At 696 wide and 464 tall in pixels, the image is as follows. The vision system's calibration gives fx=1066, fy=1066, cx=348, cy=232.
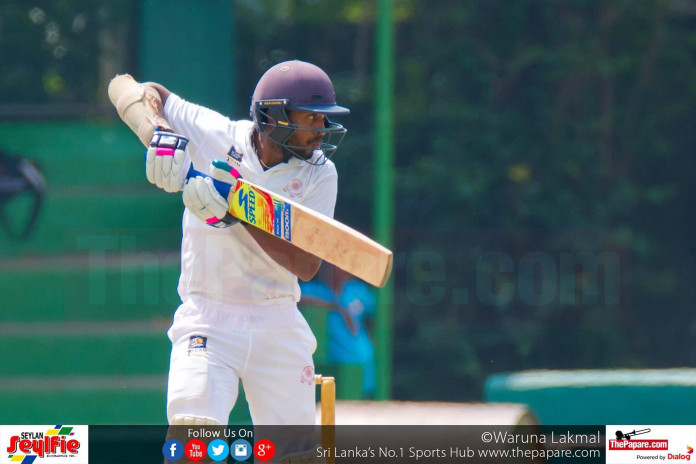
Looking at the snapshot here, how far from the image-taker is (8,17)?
4.50 meters

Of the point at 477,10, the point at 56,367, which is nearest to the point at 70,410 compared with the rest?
the point at 56,367

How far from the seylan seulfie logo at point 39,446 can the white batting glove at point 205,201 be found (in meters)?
0.93

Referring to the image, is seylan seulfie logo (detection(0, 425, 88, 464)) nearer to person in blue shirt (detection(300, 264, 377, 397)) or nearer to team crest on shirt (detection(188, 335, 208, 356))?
team crest on shirt (detection(188, 335, 208, 356))

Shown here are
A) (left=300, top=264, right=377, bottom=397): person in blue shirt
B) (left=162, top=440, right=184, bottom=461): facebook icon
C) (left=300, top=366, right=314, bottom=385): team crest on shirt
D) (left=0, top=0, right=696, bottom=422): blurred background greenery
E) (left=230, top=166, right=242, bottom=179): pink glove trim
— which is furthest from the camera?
(left=0, top=0, right=696, bottom=422): blurred background greenery

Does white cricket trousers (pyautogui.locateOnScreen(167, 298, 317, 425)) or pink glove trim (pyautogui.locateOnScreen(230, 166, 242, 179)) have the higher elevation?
pink glove trim (pyautogui.locateOnScreen(230, 166, 242, 179))

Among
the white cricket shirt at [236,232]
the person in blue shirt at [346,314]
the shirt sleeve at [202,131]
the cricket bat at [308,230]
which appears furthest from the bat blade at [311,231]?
the person in blue shirt at [346,314]

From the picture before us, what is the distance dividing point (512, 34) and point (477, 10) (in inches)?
8.6

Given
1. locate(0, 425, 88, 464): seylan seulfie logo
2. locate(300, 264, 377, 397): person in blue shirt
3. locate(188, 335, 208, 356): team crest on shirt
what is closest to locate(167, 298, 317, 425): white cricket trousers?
locate(188, 335, 208, 356): team crest on shirt

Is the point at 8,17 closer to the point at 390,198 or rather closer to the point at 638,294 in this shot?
the point at 390,198

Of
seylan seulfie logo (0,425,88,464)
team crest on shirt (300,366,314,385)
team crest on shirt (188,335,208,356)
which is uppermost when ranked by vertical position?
team crest on shirt (188,335,208,356)

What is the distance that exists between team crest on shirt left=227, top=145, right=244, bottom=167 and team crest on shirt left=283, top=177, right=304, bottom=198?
15cm

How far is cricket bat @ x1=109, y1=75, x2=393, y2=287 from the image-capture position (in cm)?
255

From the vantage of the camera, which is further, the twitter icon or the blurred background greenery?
the blurred background greenery

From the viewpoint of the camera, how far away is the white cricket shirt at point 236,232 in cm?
282
